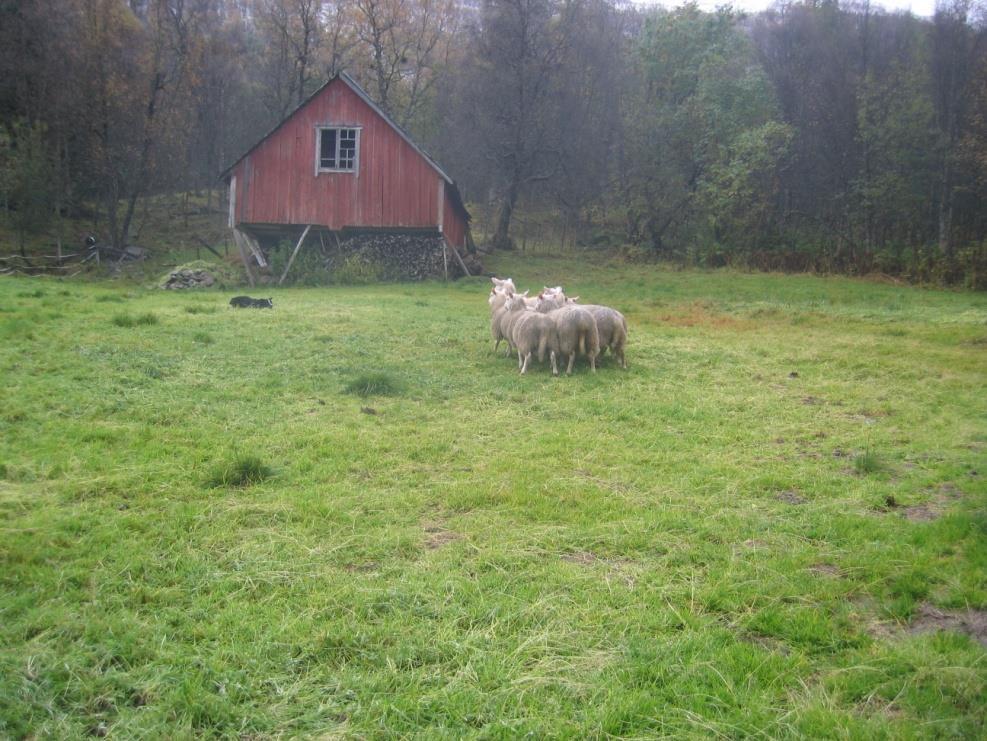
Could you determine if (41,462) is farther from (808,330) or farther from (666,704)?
(808,330)

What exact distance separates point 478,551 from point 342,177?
2281cm

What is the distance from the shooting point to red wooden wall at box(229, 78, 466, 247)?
2542 centimetres

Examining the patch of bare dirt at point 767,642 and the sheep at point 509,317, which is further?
the sheep at point 509,317

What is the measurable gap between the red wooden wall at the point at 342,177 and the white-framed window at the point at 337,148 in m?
0.14

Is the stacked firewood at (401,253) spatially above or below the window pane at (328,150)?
below

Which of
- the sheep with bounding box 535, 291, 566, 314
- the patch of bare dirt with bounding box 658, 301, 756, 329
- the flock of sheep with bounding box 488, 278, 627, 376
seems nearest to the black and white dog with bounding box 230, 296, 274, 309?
the sheep with bounding box 535, 291, 566, 314

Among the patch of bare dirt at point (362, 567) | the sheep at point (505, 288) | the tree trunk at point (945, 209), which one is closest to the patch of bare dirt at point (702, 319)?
the sheep at point (505, 288)

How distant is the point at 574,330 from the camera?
404 inches

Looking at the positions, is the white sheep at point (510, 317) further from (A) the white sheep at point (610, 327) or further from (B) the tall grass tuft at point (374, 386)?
(B) the tall grass tuft at point (374, 386)

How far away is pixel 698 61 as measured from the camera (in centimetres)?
3506

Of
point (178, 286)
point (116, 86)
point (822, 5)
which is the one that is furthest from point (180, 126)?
point (822, 5)

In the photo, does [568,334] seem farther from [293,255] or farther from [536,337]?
[293,255]

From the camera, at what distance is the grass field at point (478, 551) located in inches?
124

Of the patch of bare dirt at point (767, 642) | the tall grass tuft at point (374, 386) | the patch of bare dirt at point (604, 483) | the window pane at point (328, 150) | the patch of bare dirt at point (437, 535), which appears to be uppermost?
the window pane at point (328, 150)
